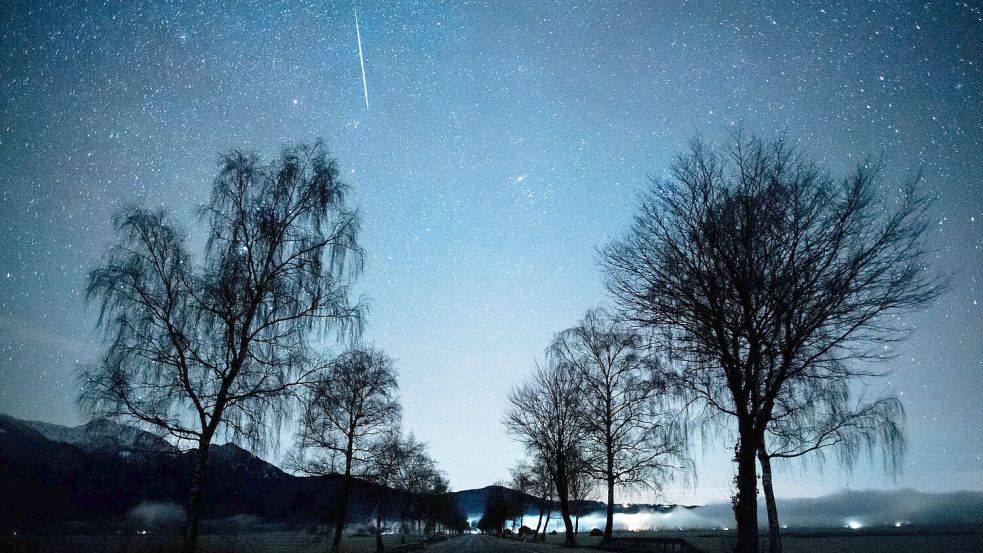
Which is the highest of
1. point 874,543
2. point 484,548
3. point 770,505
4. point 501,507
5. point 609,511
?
point 770,505

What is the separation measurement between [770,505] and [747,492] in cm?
70

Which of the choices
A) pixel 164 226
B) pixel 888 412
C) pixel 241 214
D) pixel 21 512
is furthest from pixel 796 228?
pixel 21 512

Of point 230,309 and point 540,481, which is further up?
point 230,309

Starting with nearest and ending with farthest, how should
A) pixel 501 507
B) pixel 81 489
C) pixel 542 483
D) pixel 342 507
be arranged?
pixel 342 507 < pixel 542 483 < pixel 501 507 < pixel 81 489

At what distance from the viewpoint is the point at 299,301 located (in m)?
16.5

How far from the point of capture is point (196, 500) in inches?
596

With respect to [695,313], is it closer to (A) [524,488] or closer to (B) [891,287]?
(B) [891,287]

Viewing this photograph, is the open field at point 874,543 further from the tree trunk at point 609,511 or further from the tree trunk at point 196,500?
the tree trunk at point 196,500

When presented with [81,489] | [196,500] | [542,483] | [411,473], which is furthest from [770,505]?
[81,489]

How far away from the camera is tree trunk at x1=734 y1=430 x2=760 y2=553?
15297 mm

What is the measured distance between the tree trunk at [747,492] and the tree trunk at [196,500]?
50.7 ft

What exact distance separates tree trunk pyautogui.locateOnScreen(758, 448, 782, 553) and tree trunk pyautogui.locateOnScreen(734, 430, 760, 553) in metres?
0.24

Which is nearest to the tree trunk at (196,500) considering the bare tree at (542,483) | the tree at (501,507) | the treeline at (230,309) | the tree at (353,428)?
the treeline at (230,309)

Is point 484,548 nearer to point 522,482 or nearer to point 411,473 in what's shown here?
point 411,473
